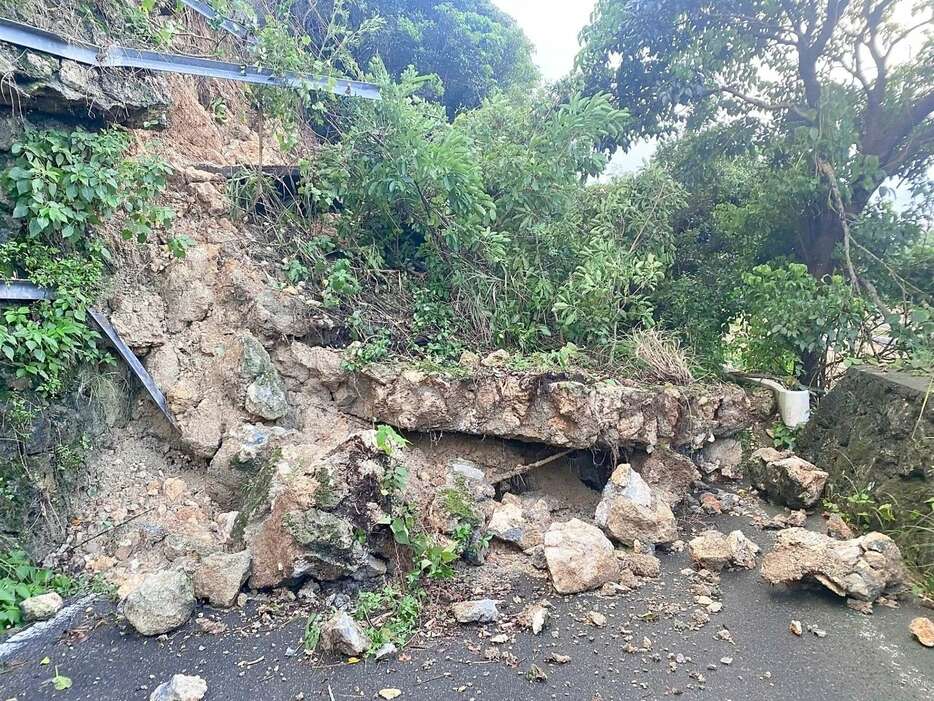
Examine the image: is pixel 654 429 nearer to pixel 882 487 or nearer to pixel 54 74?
pixel 882 487

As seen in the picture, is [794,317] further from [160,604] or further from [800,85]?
[160,604]

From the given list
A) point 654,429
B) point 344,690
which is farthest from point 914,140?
point 344,690

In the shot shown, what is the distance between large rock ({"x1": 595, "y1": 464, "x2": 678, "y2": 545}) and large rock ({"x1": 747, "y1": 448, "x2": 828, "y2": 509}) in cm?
109

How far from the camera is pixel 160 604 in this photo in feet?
9.19

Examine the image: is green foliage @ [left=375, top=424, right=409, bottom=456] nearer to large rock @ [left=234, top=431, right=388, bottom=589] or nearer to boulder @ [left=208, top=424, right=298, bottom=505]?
large rock @ [left=234, top=431, right=388, bottom=589]

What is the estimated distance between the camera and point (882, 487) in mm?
3799

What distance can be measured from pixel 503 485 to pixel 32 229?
3706 millimetres

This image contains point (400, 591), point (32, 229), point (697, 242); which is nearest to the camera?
point (400, 591)

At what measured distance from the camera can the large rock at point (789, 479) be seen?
4.18m

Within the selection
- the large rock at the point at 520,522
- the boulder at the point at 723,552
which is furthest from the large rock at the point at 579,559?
the boulder at the point at 723,552

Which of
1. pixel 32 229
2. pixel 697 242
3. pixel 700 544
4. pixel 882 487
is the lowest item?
pixel 700 544

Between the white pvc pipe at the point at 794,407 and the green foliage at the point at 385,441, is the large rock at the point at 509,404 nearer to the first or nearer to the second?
the green foliage at the point at 385,441

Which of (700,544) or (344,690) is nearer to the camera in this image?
(344,690)

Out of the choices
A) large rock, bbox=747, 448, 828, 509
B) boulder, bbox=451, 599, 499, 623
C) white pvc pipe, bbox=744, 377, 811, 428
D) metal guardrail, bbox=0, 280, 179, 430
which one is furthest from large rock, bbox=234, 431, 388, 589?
white pvc pipe, bbox=744, 377, 811, 428
